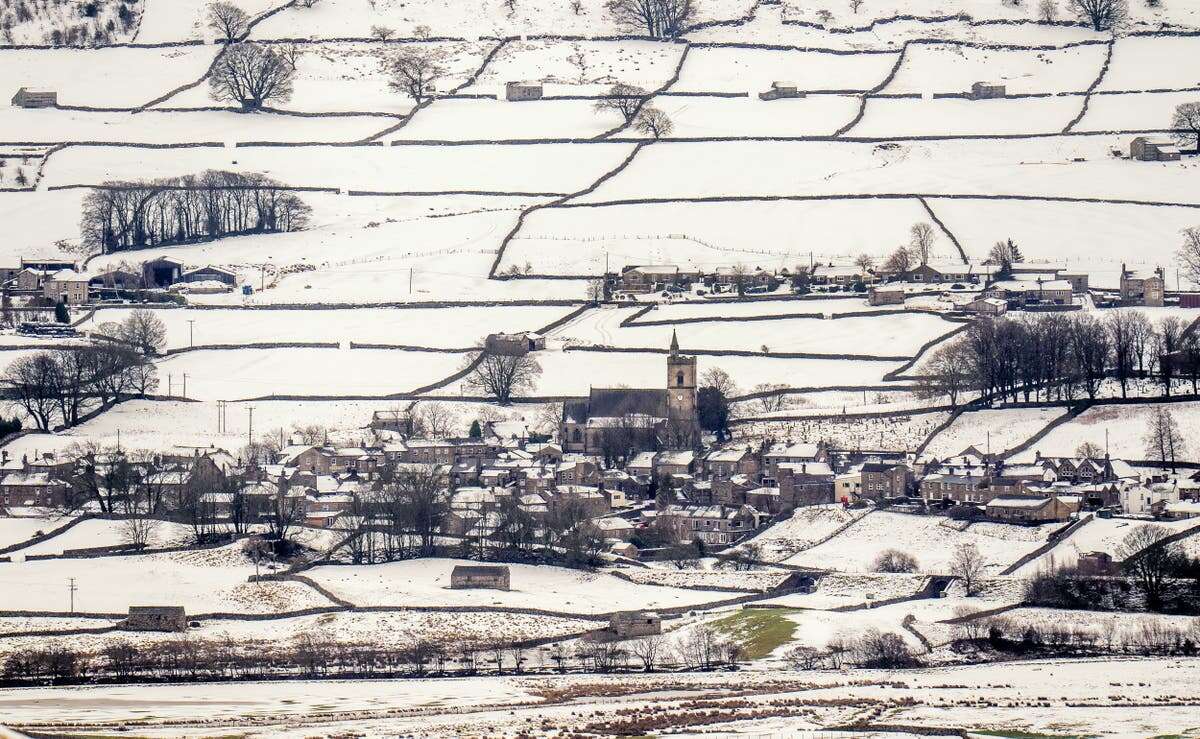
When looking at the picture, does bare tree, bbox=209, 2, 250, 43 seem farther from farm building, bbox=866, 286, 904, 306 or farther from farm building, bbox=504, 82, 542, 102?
farm building, bbox=866, 286, 904, 306

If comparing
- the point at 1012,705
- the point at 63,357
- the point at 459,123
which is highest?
the point at 459,123

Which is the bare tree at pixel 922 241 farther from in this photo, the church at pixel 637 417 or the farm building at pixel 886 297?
the church at pixel 637 417

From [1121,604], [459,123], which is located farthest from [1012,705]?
[459,123]

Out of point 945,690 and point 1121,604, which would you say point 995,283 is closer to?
point 1121,604

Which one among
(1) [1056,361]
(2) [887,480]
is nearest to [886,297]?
(1) [1056,361]

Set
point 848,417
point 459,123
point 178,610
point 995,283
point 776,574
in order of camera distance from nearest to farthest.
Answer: point 178,610
point 776,574
point 848,417
point 995,283
point 459,123

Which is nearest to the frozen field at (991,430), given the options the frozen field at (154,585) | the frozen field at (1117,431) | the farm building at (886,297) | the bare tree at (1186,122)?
the frozen field at (1117,431)
